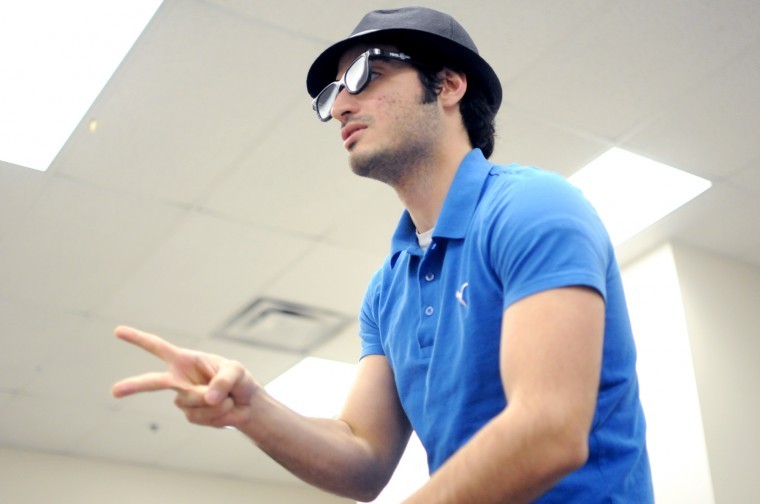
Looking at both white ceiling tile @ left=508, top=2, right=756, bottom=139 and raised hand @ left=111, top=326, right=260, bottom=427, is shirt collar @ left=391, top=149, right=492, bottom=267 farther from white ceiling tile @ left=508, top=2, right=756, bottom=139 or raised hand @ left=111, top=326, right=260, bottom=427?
white ceiling tile @ left=508, top=2, right=756, bottom=139

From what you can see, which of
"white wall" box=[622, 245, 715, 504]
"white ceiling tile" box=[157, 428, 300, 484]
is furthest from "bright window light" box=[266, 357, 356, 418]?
"white wall" box=[622, 245, 715, 504]

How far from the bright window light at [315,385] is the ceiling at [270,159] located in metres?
0.20

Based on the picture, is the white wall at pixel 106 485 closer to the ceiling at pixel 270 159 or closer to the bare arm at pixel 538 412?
the ceiling at pixel 270 159

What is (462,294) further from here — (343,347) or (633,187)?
(343,347)

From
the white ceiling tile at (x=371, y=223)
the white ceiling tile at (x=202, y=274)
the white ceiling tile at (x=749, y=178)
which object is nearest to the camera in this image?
the white ceiling tile at (x=749, y=178)

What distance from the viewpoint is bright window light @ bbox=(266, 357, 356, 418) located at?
5.19 meters

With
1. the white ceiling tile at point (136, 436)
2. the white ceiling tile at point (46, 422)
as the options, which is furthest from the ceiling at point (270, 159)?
the white ceiling tile at point (136, 436)

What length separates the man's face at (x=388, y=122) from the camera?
5.10ft

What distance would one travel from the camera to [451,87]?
1.67m

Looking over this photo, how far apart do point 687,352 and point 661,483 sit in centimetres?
47

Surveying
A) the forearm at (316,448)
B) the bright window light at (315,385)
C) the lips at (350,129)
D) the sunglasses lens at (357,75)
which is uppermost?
the bright window light at (315,385)

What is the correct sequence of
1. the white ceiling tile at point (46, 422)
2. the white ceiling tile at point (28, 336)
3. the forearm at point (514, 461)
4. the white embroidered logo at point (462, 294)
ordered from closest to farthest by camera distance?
the forearm at point (514, 461)
the white embroidered logo at point (462, 294)
the white ceiling tile at point (28, 336)
the white ceiling tile at point (46, 422)

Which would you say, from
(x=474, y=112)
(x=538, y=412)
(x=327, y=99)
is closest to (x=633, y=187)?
(x=474, y=112)

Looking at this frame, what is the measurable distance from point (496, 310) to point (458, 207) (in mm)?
181
